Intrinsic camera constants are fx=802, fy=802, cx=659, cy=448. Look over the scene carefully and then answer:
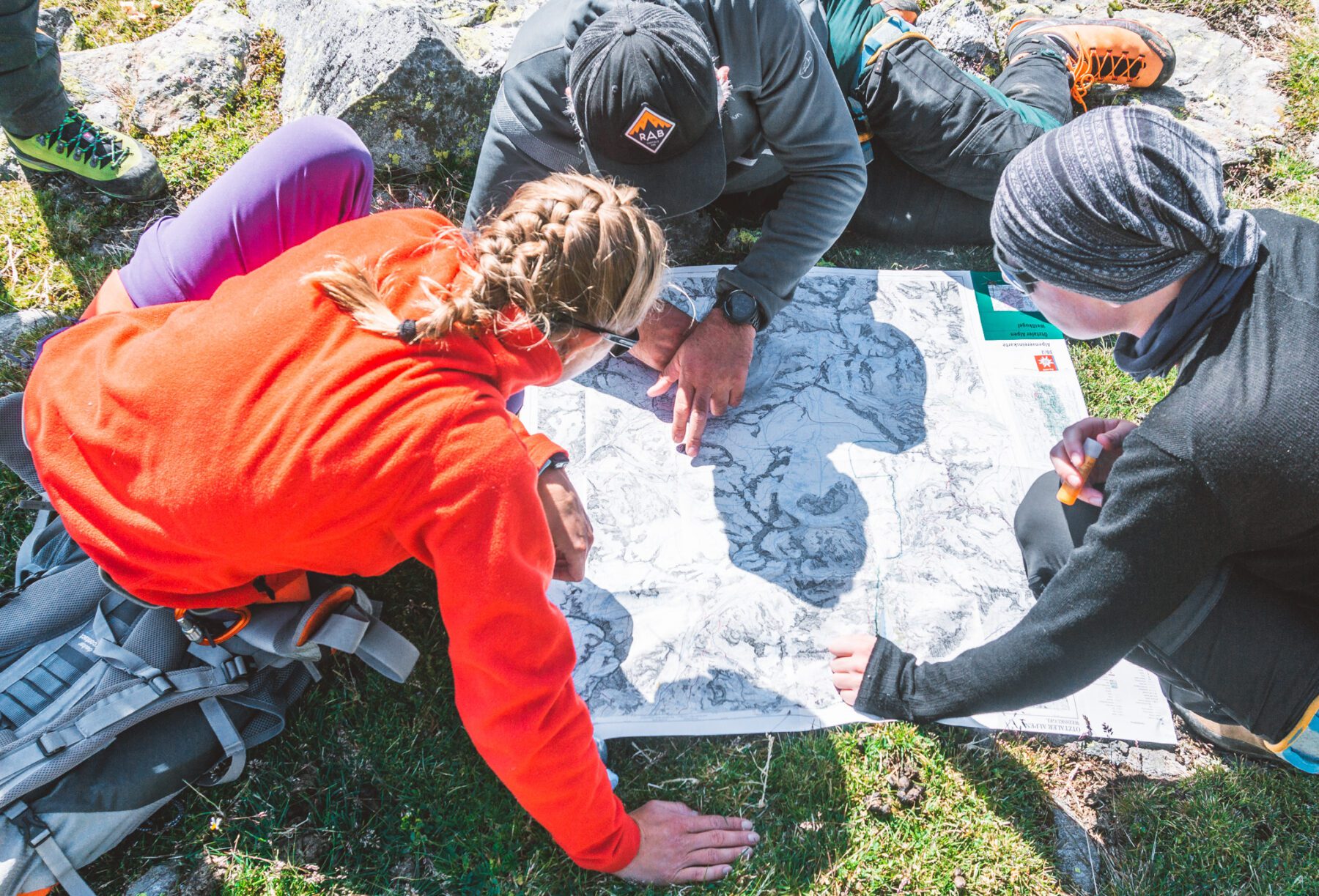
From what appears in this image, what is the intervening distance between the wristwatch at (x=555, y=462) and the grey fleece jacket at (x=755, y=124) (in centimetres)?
72

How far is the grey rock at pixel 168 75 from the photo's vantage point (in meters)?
3.05

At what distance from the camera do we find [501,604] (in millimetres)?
1332

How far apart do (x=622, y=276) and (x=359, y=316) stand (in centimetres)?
47

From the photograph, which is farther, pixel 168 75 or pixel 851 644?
pixel 168 75

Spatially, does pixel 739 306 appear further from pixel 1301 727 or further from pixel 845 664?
pixel 1301 727

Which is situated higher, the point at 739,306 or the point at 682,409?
the point at 739,306

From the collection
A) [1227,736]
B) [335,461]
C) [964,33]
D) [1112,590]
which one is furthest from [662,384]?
[964,33]

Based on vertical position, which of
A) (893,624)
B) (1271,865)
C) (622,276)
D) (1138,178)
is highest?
(1138,178)

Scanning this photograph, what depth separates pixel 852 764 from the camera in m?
1.98

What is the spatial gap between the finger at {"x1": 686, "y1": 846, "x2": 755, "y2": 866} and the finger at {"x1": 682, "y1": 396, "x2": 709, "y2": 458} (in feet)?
3.38

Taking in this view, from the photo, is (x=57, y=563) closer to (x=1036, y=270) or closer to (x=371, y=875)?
(x=371, y=875)

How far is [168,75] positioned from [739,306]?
98.6 inches

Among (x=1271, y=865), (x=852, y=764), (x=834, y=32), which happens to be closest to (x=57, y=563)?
(x=852, y=764)

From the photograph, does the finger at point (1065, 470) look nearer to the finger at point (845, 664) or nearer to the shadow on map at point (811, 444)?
the shadow on map at point (811, 444)
